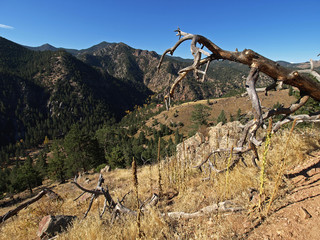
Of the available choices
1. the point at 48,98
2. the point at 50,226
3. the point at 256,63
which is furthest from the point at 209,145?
the point at 48,98

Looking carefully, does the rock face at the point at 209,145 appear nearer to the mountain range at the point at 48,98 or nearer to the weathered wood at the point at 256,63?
the weathered wood at the point at 256,63

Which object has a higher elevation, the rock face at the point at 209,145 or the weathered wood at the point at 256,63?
the weathered wood at the point at 256,63

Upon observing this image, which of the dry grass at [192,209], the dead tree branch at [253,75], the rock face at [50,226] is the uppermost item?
the dead tree branch at [253,75]

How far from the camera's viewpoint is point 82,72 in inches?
7564

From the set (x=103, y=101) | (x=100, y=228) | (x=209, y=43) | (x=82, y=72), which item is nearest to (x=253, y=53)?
(x=209, y=43)

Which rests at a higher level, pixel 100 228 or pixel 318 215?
pixel 318 215

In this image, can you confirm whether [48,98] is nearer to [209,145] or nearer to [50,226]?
[209,145]

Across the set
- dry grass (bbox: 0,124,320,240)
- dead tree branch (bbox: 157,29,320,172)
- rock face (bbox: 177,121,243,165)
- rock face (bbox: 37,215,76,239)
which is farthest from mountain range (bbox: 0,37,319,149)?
rock face (bbox: 37,215,76,239)

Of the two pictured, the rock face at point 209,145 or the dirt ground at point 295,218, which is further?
the rock face at point 209,145

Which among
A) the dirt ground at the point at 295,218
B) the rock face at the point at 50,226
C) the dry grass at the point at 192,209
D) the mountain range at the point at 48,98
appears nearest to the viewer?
the dirt ground at the point at 295,218

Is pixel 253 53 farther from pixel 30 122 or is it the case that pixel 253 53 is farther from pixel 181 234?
pixel 30 122

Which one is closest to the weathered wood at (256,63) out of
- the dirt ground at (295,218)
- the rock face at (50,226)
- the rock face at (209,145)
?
the dirt ground at (295,218)

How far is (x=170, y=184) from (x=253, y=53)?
4.21m

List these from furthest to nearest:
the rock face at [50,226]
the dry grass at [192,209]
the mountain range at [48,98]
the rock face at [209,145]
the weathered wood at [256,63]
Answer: the mountain range at [48,98], the rock face at [209,145], the rock face at [50,226], the weathered wood at [256,63], the dry grass at [192,209]
